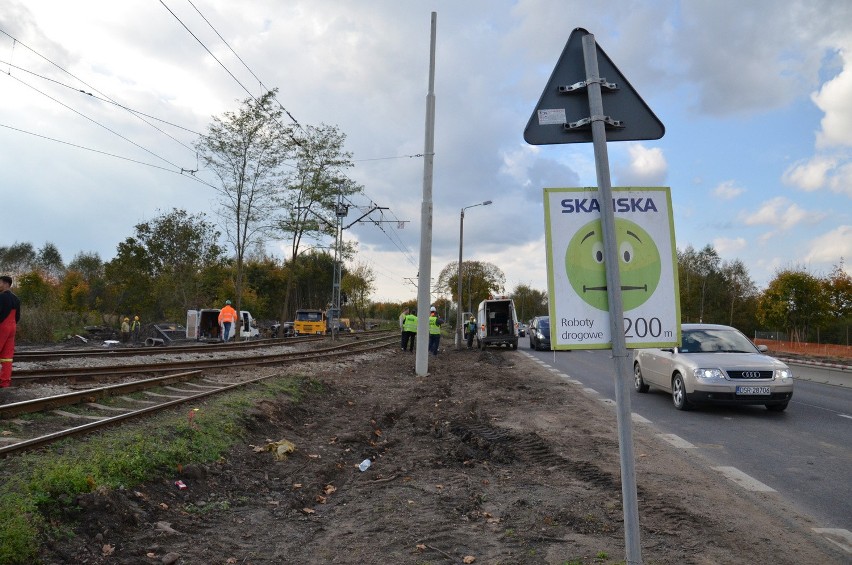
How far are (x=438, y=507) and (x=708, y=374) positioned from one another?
7096mm

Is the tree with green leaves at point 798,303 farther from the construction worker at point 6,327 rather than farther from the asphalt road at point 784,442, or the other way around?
the construction worker at point 6,327

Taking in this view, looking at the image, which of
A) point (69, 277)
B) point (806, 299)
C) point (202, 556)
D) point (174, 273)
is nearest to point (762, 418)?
point (202, 556)

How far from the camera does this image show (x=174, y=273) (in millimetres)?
45562

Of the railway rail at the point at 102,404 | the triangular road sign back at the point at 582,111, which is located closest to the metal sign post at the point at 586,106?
the triangular road sign back at the point at 582,111

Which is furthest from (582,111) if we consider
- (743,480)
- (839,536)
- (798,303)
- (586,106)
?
(798,303)

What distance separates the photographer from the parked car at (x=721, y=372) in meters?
10.4

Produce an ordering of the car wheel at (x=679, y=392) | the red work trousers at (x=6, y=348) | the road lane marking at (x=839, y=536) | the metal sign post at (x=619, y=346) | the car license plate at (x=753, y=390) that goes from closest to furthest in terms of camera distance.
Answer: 1. the metal sign post at (x=619, y=346)
2. the road lane marking at (x=839, y=536)
3. the red work trousers at (x=6, y=348)
4. the car license plate at (x=753, y=390)
5. the car wheel at (x=679, y=392)

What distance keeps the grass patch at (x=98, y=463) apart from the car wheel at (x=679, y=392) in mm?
7417

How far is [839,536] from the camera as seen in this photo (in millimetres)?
4656

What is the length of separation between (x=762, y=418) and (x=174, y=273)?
139 ft

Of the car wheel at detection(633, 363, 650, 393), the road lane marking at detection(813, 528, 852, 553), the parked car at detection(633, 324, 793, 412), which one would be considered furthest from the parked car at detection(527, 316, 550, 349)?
the road lane marking at detection(813, 528, 852, 553)

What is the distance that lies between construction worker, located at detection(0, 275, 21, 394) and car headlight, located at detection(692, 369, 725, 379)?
34.8ft

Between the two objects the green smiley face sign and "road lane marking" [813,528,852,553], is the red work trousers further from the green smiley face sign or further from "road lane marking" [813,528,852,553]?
"road lane marking" [813,528,852,553]

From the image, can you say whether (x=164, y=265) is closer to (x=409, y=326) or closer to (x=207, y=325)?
(x=207, y=325)
